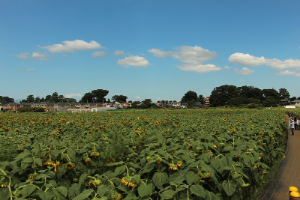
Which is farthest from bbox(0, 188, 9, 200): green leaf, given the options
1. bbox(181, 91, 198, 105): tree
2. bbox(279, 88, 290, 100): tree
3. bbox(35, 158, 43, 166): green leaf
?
bbox(279, 88, 290, 100): tree

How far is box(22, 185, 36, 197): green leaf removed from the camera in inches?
61.1

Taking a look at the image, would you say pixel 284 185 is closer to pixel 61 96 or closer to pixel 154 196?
pixel 154 196

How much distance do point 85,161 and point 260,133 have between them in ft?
13.0

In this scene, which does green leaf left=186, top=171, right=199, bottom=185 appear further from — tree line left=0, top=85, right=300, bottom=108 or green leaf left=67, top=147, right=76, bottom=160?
tree line left=0, top=85, right=300, bottom=108

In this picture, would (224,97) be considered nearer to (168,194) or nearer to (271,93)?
(271,93)

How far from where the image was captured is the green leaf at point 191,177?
71.2 inches

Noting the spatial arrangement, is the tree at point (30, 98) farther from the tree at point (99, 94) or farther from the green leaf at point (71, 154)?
the green leaf at point (71, 154)

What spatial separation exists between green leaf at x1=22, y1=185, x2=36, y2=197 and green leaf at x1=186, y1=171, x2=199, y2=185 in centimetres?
118

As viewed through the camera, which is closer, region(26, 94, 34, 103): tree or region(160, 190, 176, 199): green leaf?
region(160, 190, 176, 199): green leaf

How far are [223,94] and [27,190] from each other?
110 meters

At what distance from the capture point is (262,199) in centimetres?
489

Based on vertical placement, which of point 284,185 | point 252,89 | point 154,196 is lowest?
point 284,185

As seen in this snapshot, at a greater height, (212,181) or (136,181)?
(136,181)

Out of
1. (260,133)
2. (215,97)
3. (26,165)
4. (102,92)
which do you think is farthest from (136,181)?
(102,92)
